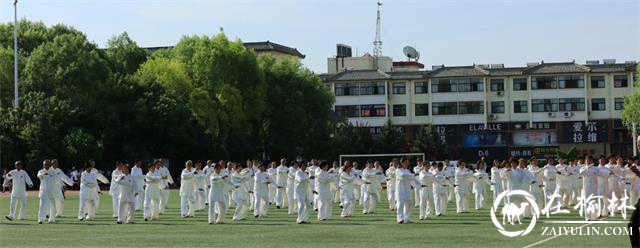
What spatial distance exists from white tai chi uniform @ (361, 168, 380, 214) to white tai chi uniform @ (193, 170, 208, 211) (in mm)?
5211

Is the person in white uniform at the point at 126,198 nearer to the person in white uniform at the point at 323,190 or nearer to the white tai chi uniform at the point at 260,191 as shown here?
the white tai chi uniform at the point at 260,191

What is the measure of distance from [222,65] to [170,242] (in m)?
48.5

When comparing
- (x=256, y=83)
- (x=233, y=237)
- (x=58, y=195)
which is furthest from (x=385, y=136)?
(x=233, y=237)

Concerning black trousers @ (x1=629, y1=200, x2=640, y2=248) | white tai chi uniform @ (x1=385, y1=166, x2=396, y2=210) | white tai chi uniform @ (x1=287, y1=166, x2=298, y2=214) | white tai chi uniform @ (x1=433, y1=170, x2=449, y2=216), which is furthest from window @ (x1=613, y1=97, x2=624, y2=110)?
black trousers @ (x1=629, y1=200, x2=640, y2=248)

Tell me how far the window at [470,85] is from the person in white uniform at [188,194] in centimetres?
6774

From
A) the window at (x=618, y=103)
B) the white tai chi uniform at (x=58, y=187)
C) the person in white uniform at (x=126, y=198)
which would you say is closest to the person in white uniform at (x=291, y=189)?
the person in white uniform at (x=126, y=198)

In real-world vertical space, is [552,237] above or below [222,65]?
below

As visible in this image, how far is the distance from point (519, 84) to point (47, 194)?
7282 centimetres

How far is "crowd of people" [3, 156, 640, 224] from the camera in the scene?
2933 cm

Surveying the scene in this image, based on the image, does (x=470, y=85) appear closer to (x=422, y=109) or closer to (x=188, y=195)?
(x=422, y=109)

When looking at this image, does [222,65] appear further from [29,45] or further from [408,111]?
[408,111]

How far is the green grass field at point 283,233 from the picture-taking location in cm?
2158

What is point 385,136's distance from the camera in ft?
271

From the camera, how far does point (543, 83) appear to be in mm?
97688
